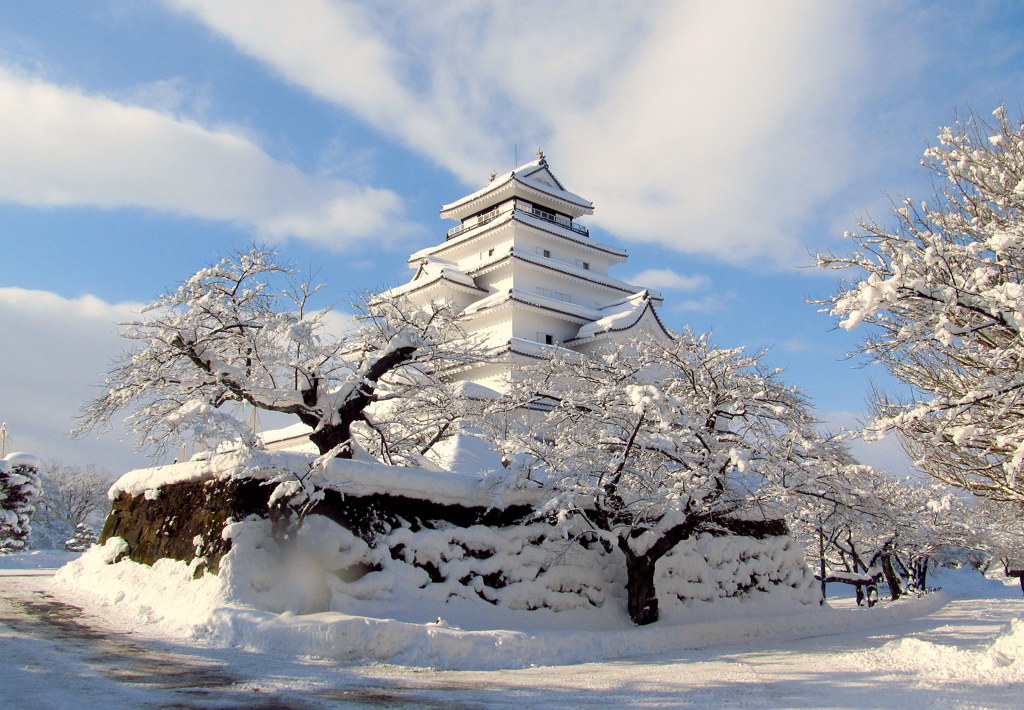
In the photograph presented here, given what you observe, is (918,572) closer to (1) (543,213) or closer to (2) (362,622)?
(1) (543,213)

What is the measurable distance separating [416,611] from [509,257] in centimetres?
2255

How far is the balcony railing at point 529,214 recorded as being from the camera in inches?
1377

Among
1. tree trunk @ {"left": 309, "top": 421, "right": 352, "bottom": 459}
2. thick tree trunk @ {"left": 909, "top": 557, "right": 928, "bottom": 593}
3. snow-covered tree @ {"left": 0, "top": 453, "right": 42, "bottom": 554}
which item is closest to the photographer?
tree trunk @ {"left": 309, "top": 421, "right": 352, "bottom": 459}

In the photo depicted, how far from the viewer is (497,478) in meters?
12.5

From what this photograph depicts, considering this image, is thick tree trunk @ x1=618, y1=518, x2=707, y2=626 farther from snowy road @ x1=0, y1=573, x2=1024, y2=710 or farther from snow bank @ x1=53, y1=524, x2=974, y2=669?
snowy road @ x1=0, y1=573, x2=1024, y2=710

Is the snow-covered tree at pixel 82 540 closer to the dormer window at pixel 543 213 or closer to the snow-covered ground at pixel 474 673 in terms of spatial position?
the dormer window at pixel 543 213

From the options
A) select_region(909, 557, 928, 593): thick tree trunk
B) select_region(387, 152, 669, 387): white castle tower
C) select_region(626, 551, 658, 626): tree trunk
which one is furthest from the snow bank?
select_region(909, 557, 928, 593): thick tree trunk

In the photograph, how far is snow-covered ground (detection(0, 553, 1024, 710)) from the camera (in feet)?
20.9

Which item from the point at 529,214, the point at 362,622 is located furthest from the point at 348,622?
the point at 529,214

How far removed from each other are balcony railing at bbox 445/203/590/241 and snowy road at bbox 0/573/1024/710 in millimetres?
27511

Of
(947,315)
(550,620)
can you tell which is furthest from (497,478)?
(947,315)

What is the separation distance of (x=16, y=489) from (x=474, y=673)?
27.4m

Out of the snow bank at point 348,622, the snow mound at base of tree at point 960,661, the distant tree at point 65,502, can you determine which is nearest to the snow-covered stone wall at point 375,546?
the snow bank at point 348,622

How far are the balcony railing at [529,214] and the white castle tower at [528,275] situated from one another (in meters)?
0.08
